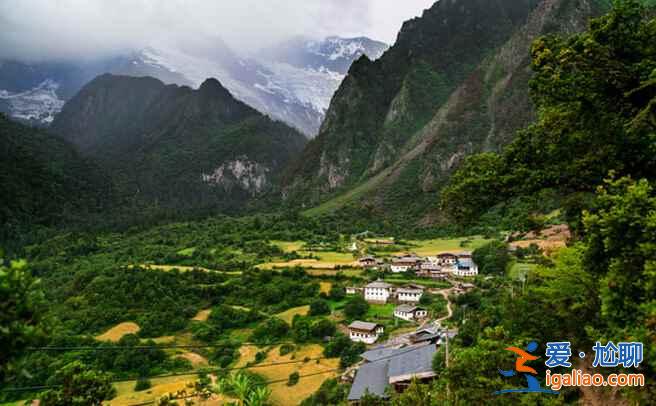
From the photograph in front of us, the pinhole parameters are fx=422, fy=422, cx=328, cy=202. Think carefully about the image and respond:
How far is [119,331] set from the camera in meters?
40.9

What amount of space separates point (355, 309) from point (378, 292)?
5397 mm

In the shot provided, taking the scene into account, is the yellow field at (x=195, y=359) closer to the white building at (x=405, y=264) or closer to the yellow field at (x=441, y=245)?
the white building at (x=405, y=264)

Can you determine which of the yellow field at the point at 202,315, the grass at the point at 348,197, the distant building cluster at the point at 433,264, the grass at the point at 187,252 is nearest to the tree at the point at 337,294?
the distant building cluster at the point at 433,264

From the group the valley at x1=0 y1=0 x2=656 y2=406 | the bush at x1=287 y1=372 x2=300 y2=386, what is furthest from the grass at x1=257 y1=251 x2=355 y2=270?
the bush at x1=287 y1=372 x2=300 y2=386

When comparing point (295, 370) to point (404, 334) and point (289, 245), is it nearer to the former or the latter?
point (404, 334)

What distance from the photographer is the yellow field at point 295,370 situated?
28594mm

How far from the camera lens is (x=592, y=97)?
941cm

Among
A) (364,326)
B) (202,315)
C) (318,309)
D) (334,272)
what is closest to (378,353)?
(364,326)

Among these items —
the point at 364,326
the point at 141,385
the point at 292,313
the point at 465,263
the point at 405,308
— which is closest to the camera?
the point at 141,385

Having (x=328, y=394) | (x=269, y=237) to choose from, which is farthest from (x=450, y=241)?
(x=328, y=394)

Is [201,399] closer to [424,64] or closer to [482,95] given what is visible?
[482,95]

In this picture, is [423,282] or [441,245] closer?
[423,282]

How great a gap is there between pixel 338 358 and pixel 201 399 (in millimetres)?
11644

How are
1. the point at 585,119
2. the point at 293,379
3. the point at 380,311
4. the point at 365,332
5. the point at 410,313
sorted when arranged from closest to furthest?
the point at 585,119 → the point at 293,379 → the point at 365,332 → the point at 410,313 → the point at 380,311
